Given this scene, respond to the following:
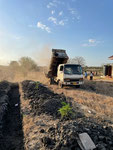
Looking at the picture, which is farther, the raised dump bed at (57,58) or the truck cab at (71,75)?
the raised dump bed at (57,58)

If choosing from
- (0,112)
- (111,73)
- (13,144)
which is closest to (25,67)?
(111,73)

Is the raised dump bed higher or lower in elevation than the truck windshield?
higher

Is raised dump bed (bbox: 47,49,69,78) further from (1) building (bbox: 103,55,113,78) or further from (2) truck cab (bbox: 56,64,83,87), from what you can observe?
(1) building (bbox: 103,55,113,78)

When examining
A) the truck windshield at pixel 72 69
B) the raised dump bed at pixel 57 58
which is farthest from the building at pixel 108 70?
the truck windshield at pixel 72 69

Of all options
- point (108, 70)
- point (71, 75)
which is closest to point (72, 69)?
point (71, 75)

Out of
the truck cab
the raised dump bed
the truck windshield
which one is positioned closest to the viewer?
the truck cab

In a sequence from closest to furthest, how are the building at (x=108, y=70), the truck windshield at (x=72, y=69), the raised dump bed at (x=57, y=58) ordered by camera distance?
the truck windshield at (x=72, y=69)
the raised dump bed at (x=57, y=58)
the building at (x=108, y=70)

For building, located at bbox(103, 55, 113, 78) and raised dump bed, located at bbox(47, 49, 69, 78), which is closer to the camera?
raised dump bed, located at bbox(47, 49, 69, 78)

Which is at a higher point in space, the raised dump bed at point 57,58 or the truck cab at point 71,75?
the raised dump bed at point 57,58

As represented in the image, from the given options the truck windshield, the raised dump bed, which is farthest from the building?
the truck windshield

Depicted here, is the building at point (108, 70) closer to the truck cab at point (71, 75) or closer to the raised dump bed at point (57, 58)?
the raised dump bed at point (57, 58)

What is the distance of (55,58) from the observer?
13.7 m

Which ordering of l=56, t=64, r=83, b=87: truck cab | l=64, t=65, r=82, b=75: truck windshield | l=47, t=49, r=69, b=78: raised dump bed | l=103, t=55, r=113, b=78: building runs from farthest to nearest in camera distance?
l=103, t=55, r=113, b=78: building, l=47, t=49, r=69, b=78: raised dump bed, l=64, t=65, r=82, b=75: truck windshield, l=56, t=64, r=83, b=87: truck cab

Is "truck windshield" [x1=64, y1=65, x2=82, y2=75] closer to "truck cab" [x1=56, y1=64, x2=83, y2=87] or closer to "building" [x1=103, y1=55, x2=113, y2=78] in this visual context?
"truck cab" [x1=56, y1=64, x2=83, y2=87]
